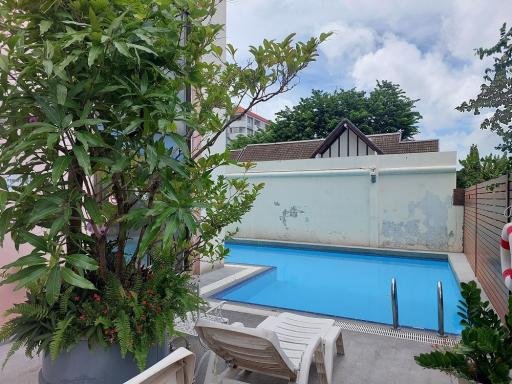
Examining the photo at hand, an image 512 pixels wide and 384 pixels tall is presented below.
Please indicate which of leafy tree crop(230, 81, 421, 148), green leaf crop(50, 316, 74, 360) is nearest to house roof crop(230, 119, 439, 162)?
leafy tree crop(230, 81, 421, 148)

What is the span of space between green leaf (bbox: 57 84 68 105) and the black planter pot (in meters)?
1.55

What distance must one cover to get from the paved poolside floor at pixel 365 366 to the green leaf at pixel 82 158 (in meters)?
2.32

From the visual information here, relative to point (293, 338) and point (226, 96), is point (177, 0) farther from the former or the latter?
point (293, 338)

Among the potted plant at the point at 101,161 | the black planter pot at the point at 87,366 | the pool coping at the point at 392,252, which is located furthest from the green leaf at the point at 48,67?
the pool coping at the point at 392,252

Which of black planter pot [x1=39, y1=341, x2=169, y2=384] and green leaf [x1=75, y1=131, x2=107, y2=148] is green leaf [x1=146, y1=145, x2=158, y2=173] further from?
black planter pot [x1=39, y1=341, x2=169, y2=384]

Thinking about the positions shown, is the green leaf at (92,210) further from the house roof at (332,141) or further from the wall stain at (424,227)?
the house roof at (332,141)

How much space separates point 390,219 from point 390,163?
2267 mm

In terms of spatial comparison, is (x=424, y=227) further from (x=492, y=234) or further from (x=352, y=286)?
(x=492, y=234)

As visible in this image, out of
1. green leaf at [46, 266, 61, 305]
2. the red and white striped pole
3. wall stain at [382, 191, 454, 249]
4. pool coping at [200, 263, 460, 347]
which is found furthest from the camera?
wall stain at [382, 191, 454, 249]

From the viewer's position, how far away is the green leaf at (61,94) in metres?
1.83

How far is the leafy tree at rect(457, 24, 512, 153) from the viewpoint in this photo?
459cm

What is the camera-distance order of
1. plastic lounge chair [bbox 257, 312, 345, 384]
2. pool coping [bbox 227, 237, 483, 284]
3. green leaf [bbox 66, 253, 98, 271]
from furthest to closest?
1. pool coping [bbox 227, 237, 483, 284]
2. plastic lounge chair [bbox 257, 312, 345, 384]
3. green leaf [bbox 66, 253, 98, 271]

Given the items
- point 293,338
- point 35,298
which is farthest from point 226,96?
point 293,338

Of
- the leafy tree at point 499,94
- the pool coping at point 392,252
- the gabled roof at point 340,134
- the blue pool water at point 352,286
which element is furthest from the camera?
the gabled roof at point 340,134
